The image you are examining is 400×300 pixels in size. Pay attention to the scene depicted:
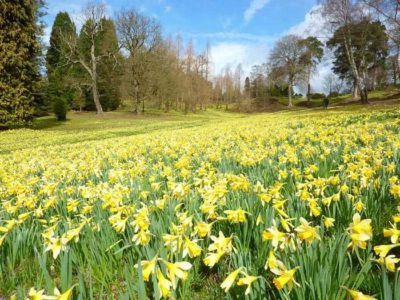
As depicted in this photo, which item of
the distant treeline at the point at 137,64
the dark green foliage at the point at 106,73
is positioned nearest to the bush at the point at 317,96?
the distant treeline at the point at 137,64

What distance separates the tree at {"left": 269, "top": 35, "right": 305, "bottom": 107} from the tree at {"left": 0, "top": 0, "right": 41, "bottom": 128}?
142ft

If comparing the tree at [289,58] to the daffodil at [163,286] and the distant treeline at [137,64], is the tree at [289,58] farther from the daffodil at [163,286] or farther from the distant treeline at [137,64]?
the daffodil at [163,286]

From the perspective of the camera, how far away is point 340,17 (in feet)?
90.5

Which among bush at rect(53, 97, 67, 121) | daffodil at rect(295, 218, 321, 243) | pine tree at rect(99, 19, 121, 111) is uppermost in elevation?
pine tree at rect(99, 19, 121, 111)

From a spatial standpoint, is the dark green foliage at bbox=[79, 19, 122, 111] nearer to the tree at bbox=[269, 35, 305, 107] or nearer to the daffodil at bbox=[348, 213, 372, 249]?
the tree at bbox=[269, 35, 305, 107]

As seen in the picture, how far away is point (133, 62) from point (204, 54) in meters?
30.7

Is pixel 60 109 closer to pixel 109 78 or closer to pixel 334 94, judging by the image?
pixel 109 78

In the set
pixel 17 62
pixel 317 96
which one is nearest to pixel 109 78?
pixel 17 62

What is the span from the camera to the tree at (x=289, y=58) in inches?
2295

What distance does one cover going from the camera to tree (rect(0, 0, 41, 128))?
2497cm

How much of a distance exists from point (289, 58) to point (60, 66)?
39630 millimetres

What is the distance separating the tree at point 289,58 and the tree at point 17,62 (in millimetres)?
43324

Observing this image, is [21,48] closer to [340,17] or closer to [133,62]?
[133,62]

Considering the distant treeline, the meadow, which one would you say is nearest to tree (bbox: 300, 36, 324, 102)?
the distant treeline
